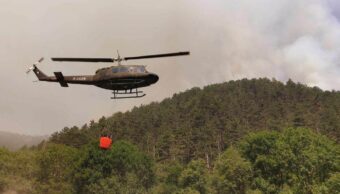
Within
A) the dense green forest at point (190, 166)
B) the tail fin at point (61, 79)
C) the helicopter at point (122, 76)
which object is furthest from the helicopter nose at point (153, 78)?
the dense green forest at point (190, 166)

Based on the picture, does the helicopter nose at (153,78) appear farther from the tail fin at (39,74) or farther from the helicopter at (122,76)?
the tail fin at (39,74)

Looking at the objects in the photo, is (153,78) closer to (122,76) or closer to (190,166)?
(122,76)

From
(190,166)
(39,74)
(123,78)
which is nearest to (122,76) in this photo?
(123,78)

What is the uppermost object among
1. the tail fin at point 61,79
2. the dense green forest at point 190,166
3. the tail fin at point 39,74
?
the tail fin at point 39,74

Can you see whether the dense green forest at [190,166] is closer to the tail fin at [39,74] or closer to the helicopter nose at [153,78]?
the helicopter nose at [153,78]

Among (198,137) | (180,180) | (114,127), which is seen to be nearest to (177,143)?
(198,137)

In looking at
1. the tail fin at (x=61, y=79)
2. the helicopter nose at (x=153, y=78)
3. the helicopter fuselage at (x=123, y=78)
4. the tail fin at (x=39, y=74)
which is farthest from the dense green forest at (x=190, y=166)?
the tail fin at (x=39, y=74)

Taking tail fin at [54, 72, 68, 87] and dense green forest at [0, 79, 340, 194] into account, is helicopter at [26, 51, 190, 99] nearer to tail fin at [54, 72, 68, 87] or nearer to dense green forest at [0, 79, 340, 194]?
tail fin at [54, 72, 68, 87]

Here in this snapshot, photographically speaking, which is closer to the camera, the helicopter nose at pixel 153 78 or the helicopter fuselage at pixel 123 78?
the helicopter fuselage at pixel 123 78

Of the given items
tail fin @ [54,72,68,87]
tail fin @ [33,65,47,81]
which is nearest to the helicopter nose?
tail fin @ [54,72,68,87]

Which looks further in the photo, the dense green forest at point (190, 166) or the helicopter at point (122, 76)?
the dense green forest at point (190, 166)

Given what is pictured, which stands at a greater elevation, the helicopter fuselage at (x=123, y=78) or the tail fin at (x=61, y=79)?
the tail fin at (x=61, y=79)

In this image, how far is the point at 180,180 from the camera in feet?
332


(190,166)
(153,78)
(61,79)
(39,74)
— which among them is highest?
(39,74)
